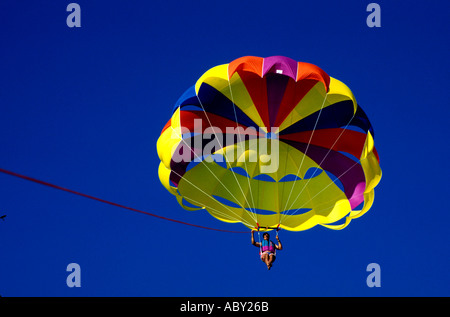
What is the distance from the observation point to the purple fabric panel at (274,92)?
1499cm

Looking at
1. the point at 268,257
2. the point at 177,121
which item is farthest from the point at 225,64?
the point at 268,257

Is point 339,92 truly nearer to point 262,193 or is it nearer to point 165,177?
point 262,193

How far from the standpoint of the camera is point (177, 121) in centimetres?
1490

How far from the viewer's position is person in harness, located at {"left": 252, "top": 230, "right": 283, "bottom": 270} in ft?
47.0

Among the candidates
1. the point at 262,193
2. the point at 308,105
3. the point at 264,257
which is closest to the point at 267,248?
the point at 264,257

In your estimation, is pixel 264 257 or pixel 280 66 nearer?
pixel 280 66

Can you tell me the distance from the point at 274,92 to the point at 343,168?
90.6 inches

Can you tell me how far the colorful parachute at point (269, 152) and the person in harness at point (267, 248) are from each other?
810 mm

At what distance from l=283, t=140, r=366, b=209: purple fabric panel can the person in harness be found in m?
2.05

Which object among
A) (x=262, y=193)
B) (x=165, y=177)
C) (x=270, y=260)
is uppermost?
(x=165, y=177)

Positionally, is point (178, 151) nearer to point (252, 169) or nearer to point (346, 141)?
point (252, 169)

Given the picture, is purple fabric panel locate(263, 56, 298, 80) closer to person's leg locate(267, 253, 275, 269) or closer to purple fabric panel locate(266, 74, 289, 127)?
purple fabric panel locate(266, 74, 289, 127)

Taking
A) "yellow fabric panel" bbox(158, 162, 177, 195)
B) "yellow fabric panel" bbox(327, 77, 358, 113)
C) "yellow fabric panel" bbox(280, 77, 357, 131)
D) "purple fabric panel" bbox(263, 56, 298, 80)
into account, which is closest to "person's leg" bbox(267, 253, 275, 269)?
"yellow fabric panel" bbox(158, 162, 177, 195)

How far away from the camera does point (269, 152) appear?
1588cm
